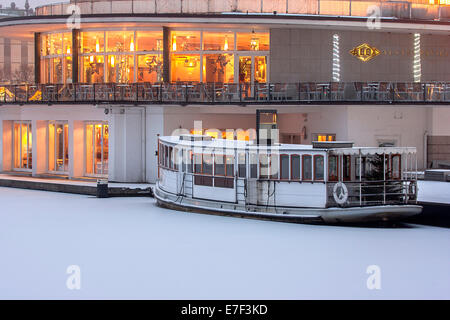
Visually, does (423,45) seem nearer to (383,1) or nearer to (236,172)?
(383,1)

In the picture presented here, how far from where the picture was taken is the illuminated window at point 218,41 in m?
37.9

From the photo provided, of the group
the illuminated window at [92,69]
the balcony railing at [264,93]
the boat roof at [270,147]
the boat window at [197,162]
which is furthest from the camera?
the illuminated window at [92,69]

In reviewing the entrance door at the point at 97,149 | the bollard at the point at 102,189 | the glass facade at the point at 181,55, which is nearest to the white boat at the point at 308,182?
the bollard at the point at 102,189

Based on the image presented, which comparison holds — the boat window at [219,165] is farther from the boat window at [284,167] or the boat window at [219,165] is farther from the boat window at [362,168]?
the boat window at [362,168]

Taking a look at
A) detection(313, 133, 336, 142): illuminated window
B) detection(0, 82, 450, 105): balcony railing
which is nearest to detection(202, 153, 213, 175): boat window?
detection(0, 82, 450, 105): balcony railing

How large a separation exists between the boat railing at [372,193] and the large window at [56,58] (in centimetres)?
2134

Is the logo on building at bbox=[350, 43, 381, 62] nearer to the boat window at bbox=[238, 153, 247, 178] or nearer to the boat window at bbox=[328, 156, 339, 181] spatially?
the boat window at bbox=[238, 153, 247, 178]

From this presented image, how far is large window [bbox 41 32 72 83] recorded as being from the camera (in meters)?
40.2

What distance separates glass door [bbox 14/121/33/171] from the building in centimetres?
83

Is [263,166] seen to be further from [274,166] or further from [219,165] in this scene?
[219,165]

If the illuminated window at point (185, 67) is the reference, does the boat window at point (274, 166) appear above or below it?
below

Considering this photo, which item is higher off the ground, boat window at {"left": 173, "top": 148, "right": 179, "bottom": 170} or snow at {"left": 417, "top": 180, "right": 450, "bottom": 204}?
boat window at {"left": 173, "top": 148, "right": 179, "bottom": 170}

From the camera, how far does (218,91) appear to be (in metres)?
35.1
